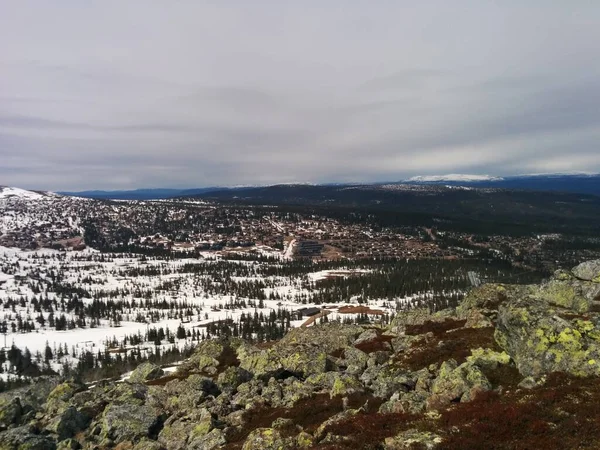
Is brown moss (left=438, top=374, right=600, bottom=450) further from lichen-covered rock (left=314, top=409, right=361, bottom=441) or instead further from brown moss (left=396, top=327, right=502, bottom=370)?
brown moss (left=396, top=327, right=502, bottom=370)

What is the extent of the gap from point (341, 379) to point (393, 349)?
14716 mm

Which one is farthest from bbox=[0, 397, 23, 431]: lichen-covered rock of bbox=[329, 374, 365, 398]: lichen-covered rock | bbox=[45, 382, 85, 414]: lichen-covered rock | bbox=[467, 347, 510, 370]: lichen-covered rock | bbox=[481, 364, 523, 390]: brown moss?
bbox=[481, 364, 523, 390]: brown moss

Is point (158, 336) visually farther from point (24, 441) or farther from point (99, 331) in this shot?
point (24, 441)

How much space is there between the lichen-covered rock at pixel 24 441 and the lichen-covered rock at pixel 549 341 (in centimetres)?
3668

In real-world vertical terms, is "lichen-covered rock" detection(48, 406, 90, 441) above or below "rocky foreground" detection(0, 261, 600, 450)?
below

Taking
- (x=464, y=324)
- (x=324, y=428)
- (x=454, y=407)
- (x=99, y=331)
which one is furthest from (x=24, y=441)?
(x=99, y=331)

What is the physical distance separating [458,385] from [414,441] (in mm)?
8316

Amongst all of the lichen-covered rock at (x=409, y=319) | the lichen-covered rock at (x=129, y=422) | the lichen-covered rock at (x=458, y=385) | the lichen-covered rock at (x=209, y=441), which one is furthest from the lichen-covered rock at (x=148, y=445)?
the lichen-covered rock at (x=409, y=319)

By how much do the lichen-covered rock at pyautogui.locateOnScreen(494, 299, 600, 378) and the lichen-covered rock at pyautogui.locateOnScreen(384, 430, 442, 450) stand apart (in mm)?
11318

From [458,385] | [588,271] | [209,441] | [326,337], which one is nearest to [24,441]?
[209,441]

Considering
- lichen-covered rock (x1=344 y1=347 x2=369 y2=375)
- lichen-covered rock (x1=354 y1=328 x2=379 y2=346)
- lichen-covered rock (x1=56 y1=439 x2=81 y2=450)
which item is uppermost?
lichen-covered rock (x1=344 y1=347 x2=369 y2=375)

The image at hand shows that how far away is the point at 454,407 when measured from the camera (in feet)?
67.7

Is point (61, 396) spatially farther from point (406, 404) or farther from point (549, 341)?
point (549, 341)

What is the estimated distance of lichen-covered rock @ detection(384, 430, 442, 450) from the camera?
631 inches
